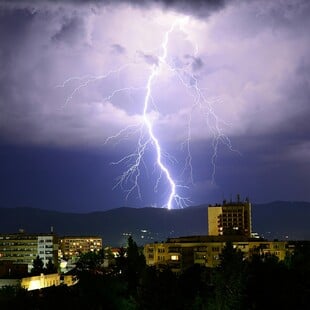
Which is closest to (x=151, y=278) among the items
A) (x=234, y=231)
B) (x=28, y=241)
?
(x=234, y=231)

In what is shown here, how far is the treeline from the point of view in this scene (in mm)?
24359

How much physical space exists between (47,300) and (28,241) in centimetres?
5463

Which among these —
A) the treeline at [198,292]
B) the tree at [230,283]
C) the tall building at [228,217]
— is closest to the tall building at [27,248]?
the tall building at [228,217]

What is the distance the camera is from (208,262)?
55.9 metres

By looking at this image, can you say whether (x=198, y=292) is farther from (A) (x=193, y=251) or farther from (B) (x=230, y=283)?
(A) (x=193, y=251)

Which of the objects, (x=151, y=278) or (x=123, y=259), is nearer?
(x=151, y=278)

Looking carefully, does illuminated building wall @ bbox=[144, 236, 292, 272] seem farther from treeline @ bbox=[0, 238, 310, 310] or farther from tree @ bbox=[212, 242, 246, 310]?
tree @ bbox=[212, 242, 246, 310]

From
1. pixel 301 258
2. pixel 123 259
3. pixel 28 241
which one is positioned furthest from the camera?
pixel 28 241

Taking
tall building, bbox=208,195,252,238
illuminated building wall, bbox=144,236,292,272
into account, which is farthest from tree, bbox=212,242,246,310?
tall building, bbox=208,195,252,238

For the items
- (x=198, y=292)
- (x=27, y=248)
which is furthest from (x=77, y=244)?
(x=198, y=292)

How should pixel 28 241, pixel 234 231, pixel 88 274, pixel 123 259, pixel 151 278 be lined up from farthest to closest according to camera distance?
pixel 28 241 < pixel 234 231 < pixel 123 259 < pixel 88 274 < pixel 151 278

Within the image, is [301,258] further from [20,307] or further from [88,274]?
[20,307]

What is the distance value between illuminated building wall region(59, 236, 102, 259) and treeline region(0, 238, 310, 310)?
75.1 meters

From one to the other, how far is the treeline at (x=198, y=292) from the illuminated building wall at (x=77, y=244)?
75120 mm
